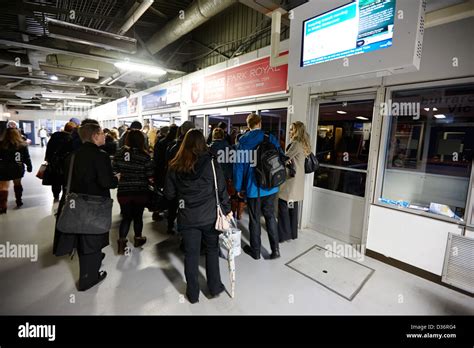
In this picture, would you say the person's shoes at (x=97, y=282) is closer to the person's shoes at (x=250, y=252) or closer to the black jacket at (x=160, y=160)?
the black jacket at (x=160, y=160)

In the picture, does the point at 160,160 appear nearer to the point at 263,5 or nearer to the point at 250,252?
the point at 250,252

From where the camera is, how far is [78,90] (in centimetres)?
982

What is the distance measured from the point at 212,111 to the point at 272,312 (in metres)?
4.42

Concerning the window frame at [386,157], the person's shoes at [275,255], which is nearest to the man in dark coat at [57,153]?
the person's shoes at [275,255]

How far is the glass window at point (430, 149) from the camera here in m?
2.30

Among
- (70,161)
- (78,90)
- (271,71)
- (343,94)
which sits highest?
(78,90)

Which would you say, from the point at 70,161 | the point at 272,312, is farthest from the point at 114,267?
the point at 272,312

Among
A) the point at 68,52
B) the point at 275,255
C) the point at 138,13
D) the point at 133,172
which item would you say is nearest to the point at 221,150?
the point at 133,172

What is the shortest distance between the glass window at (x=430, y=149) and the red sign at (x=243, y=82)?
5.70 ft

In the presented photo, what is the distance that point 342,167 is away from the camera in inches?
131

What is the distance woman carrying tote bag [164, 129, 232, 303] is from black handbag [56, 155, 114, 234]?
63 cm

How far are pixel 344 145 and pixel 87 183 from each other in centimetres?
328

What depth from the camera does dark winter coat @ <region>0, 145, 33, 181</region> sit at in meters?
3.77
